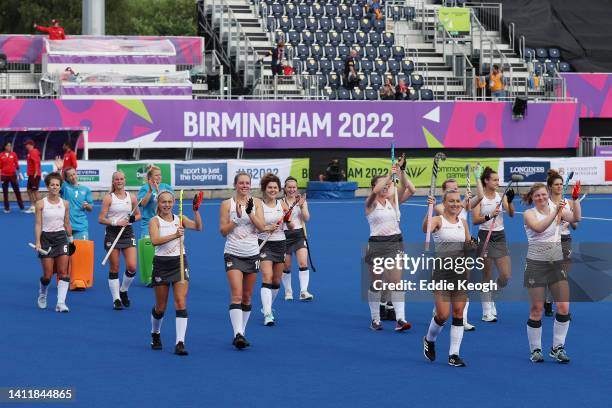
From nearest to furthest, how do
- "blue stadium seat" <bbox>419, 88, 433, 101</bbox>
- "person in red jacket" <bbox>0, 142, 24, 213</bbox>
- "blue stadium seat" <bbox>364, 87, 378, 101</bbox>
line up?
"person in red jacket" <bbox>0, 142, 24, 213</bbox>
"blue stadium seat" <bbox>364, 87, 378, 101</bbox>
"blue stadium seat" <bbox>419, 88, 433, 101</bbox>

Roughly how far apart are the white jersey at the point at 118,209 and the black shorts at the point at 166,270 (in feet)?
12.8

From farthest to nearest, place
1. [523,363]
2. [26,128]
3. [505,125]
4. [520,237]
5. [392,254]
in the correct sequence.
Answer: [505,125]
[26,128]
[520,237]
[392,254]
[523,363]

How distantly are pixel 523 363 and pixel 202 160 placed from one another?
28.2 meters

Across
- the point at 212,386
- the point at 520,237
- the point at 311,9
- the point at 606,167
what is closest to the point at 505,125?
the point at 606,167

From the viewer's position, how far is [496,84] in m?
45.9

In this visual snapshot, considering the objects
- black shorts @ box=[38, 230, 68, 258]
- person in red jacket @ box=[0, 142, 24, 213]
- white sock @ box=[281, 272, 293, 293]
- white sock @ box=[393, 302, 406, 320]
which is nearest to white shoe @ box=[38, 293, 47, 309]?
black shorts @ box=[38, 230, 68, 258]

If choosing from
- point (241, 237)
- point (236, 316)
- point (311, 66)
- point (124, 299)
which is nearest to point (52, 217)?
point (124, 299)

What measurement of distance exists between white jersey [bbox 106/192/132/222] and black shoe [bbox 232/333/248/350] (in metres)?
4.12

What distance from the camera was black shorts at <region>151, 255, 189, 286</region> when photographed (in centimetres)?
1358

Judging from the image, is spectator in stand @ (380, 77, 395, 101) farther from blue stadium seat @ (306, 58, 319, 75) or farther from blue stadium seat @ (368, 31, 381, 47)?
blue stadium seat @ (368, 31, 381, 47)

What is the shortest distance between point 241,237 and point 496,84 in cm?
3332

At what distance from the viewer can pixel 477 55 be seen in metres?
50.2

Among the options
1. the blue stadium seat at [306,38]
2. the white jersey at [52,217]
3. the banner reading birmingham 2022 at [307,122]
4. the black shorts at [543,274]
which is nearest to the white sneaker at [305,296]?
the white jersey at [52,217]

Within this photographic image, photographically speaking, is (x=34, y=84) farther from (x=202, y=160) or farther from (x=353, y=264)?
(x=353, y=264)
